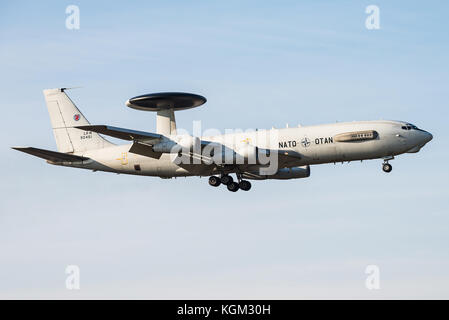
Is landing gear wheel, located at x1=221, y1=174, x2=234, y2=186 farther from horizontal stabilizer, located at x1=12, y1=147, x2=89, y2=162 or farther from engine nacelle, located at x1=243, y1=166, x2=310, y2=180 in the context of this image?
horizontal stabilizer, located at x1=12, y1=147, x2=89, y2=162

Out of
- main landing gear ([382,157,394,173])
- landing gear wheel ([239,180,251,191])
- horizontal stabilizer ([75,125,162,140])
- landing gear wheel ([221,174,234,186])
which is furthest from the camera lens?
landing gear wheel ([239,180,251,191])

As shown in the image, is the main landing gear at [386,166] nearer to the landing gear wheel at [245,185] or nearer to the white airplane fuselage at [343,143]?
the white airplane fuselage at [343,143]

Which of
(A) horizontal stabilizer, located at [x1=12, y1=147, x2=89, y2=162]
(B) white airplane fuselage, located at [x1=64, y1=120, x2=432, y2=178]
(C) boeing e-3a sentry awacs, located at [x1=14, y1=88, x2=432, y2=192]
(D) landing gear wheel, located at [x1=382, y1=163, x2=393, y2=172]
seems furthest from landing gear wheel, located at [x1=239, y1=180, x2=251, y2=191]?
(A) horizontal stabilizer, located at [x1=12, y1=147, x2=89, y2=162]

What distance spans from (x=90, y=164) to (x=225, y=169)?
40.6 feet

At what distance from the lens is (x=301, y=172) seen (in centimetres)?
6144

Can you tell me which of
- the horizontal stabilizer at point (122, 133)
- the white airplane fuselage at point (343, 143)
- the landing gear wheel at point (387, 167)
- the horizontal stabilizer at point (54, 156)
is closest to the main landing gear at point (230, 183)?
the white airplane fuselage at point (343, 143)

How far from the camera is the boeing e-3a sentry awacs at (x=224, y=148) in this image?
52844mm

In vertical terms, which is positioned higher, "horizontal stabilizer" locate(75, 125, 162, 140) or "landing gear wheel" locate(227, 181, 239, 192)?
"horizontal stabilizer" locate(75, 125, 162, 140)

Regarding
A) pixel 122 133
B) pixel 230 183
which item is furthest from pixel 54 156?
pixel 230 183

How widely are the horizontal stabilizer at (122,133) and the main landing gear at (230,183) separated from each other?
6.78 m

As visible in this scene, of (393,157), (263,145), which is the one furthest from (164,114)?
(393,157)

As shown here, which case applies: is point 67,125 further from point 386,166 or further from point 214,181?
point 386,166

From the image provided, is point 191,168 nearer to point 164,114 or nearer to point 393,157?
point 164,114

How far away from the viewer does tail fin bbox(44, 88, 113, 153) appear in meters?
61.4
